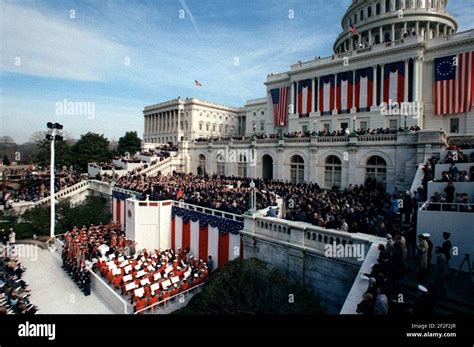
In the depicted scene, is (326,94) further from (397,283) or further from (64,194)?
(397,283)

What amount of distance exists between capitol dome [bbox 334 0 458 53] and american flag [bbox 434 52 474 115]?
16.8 metres

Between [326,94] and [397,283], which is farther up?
[326,94]

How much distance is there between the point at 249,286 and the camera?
8.45 metres

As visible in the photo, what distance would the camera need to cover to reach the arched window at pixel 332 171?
24922 mm

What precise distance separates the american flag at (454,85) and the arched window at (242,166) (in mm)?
21815

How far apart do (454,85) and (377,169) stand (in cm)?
1553

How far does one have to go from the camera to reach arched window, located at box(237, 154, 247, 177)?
3299cm

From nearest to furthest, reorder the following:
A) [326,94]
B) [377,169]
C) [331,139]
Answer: [377,169]
[331,139]
[326,94]

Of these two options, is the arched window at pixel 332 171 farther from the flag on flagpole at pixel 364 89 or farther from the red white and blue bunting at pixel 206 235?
the red white and blue bunting at pixel 206 235

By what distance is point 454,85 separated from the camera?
28344 millimetres

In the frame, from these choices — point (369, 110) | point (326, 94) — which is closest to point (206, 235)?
point (369, 110)

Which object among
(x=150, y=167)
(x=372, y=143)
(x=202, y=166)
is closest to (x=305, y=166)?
(x=372, y=143)

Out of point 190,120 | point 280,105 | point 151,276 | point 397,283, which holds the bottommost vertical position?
point 151,276

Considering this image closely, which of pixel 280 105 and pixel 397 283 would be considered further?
pixel 280 105
